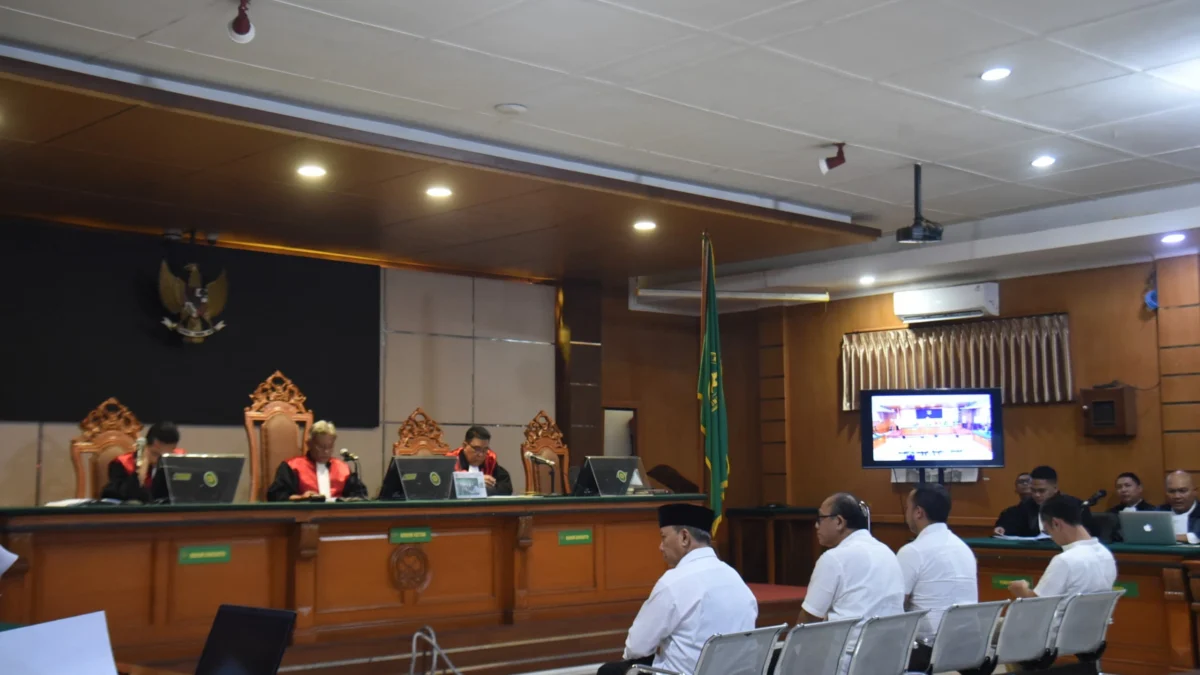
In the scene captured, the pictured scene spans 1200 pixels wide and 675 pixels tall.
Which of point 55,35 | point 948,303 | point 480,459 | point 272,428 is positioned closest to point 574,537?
point 480,459

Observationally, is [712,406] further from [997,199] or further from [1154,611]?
[1154,611]

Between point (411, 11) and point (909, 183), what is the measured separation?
4.28 m

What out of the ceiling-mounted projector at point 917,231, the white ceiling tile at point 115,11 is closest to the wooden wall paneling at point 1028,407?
the ceiling-mounted projector at point 917,231

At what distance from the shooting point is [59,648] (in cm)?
222

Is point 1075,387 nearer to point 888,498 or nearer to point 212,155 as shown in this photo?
point 888,498

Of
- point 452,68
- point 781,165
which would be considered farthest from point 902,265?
point 452,68

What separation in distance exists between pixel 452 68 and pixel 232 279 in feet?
13.4

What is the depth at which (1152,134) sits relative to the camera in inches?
275

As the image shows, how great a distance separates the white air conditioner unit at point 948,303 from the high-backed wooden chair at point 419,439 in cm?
464

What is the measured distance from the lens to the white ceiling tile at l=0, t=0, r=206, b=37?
488 centimetres

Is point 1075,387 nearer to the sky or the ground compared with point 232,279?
nearer to the ground

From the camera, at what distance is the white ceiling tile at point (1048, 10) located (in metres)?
4.96

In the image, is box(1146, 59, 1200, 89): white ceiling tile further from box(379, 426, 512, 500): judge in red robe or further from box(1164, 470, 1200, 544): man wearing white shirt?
box(379, 426, 512, 500): judge in red robe

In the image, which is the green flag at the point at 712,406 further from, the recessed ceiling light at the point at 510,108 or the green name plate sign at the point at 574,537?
the recessed ceiling light at the point at 510,108
